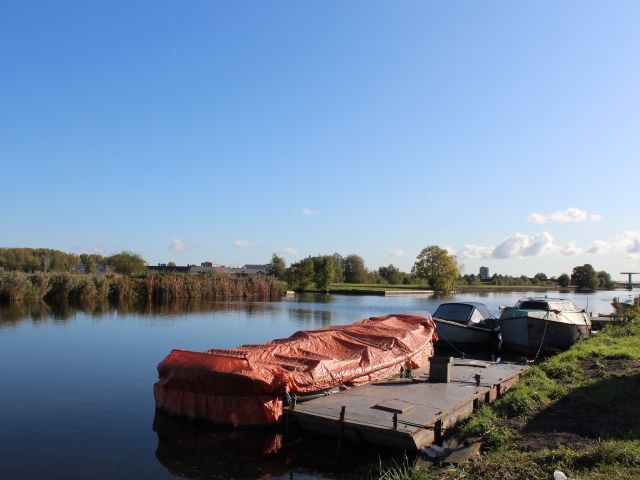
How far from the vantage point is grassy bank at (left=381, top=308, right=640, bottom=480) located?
7.27m

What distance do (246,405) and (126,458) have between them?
8.23 feet

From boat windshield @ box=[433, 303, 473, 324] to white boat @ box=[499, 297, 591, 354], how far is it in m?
1.60

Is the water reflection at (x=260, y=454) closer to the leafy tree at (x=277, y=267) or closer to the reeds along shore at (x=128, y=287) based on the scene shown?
the reeds along shore at (x=128, y=287)

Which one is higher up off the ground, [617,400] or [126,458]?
[617,400]

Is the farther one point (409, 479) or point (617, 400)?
point (617, 400)

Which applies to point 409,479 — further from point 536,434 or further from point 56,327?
point 56,327

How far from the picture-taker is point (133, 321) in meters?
32.0

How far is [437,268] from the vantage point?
102 metres

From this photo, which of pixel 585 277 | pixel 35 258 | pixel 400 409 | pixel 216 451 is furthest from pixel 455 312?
pixel 585 277

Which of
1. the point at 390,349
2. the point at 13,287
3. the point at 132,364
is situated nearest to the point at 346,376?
the point at 390,349

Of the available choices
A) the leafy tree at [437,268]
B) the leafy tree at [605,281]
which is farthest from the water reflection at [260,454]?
the leafy tree at [605,281]

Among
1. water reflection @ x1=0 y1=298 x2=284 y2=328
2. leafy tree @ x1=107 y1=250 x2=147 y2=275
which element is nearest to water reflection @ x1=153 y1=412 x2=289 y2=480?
water reflection @ x1=0 y1=298 x2=284 y2=328

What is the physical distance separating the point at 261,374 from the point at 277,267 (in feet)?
260

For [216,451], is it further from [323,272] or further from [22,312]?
[323,272]
